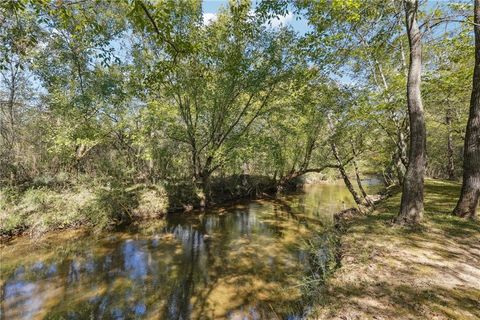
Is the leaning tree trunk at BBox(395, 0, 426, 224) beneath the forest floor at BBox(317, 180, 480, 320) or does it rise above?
above

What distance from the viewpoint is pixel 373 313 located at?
304cm

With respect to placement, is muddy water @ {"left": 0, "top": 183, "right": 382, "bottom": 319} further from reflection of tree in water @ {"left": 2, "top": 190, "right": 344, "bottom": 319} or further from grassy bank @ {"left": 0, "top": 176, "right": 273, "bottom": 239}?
grassy bank @ {"left": 0, "top": 176, "right": 273, "bottom": 239}

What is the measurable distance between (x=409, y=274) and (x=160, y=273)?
5633 millimetres

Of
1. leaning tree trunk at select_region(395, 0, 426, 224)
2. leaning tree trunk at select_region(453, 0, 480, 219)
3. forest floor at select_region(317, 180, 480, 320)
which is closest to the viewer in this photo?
forest floor at select_region(317, 180, 480, 320)

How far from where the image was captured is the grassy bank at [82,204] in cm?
903

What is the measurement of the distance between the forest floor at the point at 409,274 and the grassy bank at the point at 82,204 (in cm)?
910

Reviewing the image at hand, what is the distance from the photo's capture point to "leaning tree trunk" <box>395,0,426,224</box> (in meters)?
5.73

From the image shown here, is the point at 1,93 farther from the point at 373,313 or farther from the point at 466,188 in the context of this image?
the point at 466,188

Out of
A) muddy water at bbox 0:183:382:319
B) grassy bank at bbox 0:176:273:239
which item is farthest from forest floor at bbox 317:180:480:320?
grassy bank at bbox 0:176:273:239

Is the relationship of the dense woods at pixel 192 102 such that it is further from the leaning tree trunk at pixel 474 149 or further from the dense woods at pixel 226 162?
the leaning tree trunk at pixel 474 149

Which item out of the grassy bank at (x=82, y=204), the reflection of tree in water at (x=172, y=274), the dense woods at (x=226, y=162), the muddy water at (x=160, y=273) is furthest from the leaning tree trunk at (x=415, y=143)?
the grassy bank at (x=82, y=204)

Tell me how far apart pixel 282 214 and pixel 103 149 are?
473 inches

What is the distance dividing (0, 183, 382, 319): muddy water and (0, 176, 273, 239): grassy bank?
0.65 metres

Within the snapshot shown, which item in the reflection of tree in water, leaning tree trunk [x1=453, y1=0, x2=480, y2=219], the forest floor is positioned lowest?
the reflection of tree in water
